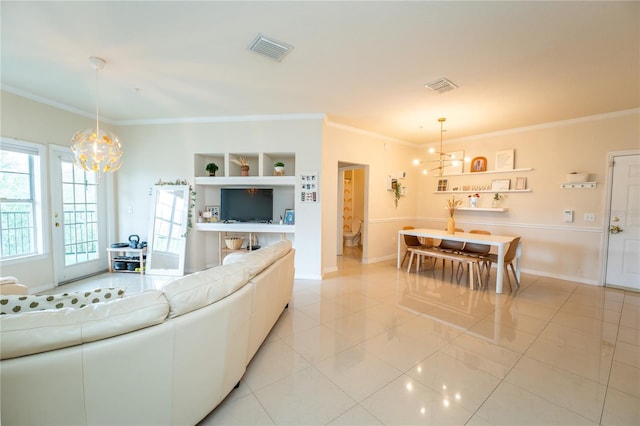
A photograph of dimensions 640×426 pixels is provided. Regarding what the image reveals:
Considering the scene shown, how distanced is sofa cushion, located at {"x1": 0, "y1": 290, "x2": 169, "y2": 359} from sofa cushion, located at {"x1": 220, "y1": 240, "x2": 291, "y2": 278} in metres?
0.75

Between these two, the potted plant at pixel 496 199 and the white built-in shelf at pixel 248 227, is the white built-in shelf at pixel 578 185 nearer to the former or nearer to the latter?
the potted plant at pixel 496 199

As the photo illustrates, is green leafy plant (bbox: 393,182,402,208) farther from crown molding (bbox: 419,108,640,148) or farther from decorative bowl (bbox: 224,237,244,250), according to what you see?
decorative bowl (bbox: 224,237,244,250)

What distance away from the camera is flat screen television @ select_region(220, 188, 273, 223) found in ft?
15.5

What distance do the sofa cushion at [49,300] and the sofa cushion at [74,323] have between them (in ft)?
2.01

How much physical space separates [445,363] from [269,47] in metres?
3.27

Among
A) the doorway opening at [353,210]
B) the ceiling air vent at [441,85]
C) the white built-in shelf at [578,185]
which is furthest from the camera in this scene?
the doorway opening at [353,210]

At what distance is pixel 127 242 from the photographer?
4789mm

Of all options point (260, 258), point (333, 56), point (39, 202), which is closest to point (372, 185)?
point (333, 56)

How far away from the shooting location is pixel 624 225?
3977mm

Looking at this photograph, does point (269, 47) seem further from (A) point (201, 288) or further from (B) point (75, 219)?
(B) point (75, 219)

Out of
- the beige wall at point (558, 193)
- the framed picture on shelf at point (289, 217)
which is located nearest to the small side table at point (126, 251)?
the framed picture on shelf at point (289, 217)

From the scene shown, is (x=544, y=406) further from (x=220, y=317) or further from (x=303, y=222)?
(x=303, y=222)

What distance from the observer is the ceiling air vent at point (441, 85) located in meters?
3.08

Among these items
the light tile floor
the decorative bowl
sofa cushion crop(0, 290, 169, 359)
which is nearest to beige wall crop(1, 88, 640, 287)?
the decorative bowl
